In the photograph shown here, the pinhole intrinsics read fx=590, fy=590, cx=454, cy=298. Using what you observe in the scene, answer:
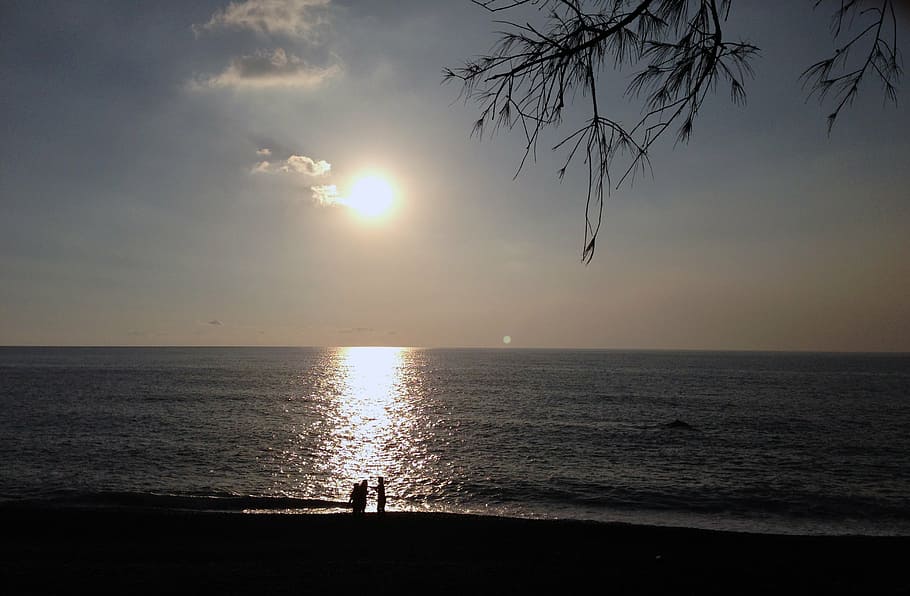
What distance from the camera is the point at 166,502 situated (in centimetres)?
2612

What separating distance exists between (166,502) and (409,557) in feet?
46.6

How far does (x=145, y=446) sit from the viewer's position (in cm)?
4091

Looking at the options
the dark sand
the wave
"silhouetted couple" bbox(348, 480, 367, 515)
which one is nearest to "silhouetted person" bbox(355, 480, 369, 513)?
"silhouetted couple" bbox(348, 480, 367, 515)

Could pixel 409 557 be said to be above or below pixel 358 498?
below

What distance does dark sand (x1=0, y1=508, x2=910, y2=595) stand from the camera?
47.7 ft

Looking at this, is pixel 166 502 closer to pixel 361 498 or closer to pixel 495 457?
pixel 361 498

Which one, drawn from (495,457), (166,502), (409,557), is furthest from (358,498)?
(495,457)

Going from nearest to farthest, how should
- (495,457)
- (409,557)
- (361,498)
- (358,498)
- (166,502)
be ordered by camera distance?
(409,557), (358,498), (361,498), (166,502), (495,457)

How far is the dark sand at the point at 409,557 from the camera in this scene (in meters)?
14.5

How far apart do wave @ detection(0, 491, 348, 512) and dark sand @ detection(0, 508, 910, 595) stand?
1.89 m

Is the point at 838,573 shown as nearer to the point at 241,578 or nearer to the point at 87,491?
the point at 241,578

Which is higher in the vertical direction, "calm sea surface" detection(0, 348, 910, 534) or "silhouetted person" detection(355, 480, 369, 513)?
"silhouetted person" detection(355, 480, 369, 513)

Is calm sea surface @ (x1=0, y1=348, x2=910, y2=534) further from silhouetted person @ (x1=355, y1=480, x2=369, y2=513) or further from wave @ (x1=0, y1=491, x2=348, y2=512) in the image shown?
silhouetted person @ (x1=355, y1=480, x2=369, y2=513)

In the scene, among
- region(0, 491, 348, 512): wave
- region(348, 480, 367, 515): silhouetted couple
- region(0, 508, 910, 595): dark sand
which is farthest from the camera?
region(0, 491, 348, 512): wave
